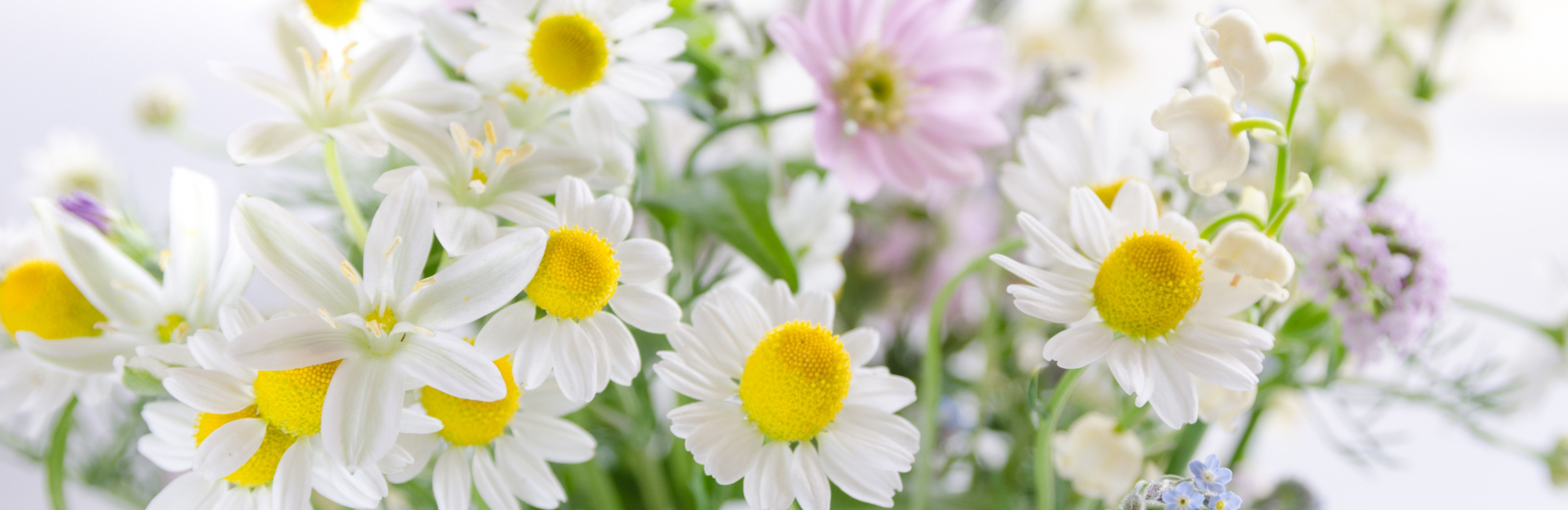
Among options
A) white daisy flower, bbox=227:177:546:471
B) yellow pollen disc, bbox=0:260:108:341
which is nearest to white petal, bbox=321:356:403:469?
white daisy flower, bbox=227:177:546:471

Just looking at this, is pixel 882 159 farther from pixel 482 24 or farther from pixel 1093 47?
pixel 1093 47

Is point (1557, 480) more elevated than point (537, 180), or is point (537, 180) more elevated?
point (537, 180)

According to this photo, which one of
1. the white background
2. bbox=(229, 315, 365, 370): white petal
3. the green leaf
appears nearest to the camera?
bbox=(229, 315, 365, 370): white petal

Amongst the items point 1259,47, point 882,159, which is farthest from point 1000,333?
point 1259,47

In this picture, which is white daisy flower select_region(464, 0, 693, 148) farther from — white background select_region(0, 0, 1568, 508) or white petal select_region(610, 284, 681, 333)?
white background select_region(0, 0, 1568, 508)

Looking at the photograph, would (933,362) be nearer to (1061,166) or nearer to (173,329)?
(1061,166)

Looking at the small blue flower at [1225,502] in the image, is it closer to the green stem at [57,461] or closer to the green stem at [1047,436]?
the green stem at [1047,436]

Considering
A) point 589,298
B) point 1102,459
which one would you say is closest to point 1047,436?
point 1102,459
